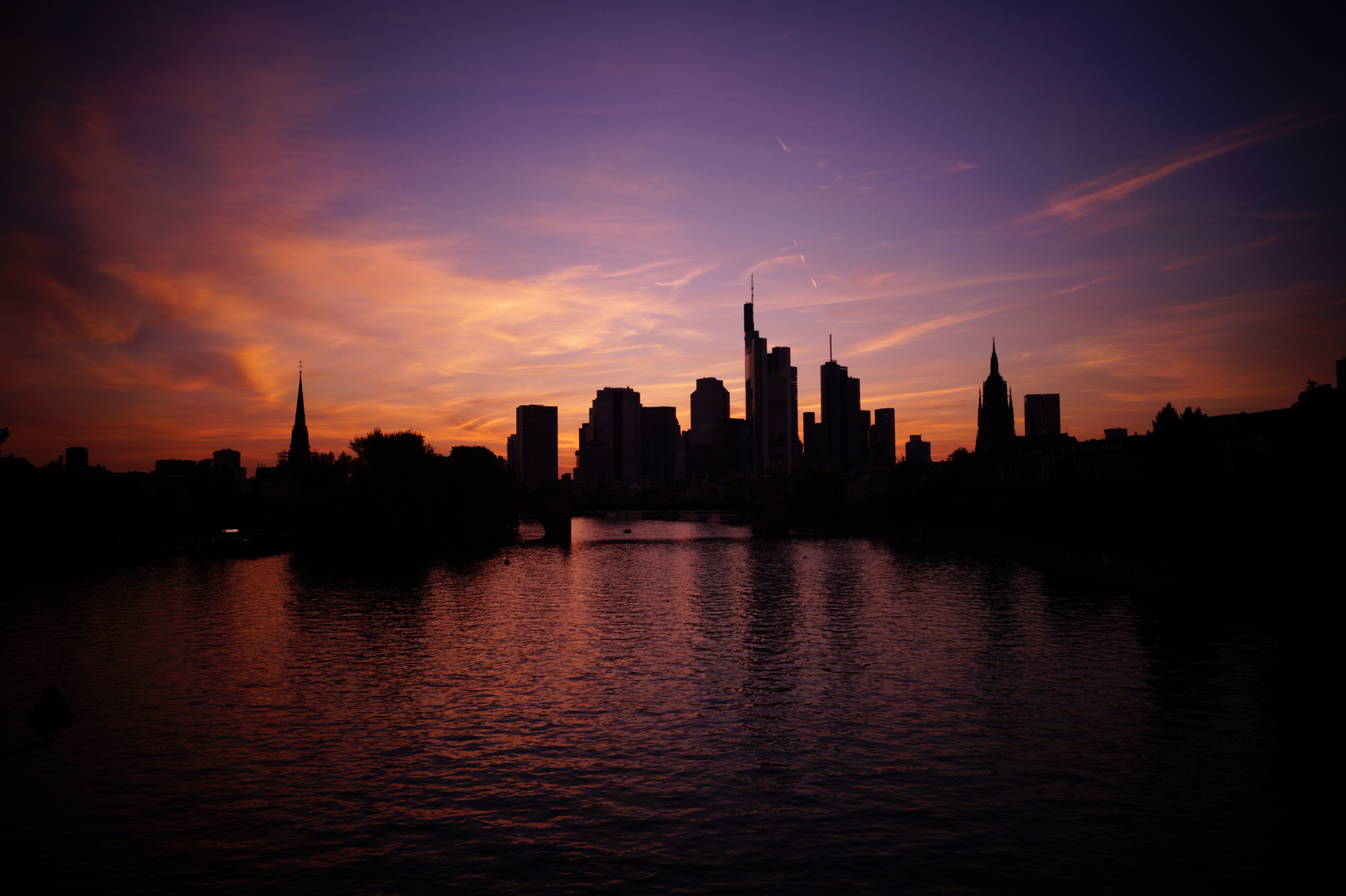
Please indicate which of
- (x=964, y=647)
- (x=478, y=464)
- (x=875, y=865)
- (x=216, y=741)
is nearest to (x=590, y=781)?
(x=875, y=865)

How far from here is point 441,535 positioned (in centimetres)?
13288

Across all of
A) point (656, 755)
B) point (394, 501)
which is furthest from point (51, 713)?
point (394, 501)

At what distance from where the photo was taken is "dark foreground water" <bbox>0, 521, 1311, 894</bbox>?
74.2 ft

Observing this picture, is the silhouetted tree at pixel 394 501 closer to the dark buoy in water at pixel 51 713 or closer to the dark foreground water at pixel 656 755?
the dark foreground water at pixel 656 755

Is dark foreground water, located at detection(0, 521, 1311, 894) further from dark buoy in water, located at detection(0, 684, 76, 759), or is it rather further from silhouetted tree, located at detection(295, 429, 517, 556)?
silhouetted tree, located at detection(295, 429, 517, 556)

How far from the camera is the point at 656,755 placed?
31812 mm

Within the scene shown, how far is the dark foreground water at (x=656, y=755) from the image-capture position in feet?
74.2

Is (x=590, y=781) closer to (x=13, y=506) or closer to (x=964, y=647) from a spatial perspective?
(x=964, y=647)

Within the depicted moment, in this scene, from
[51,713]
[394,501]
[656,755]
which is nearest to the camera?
[51,713]

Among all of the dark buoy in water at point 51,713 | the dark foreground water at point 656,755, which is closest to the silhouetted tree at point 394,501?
the dark foreground water at point 656,755

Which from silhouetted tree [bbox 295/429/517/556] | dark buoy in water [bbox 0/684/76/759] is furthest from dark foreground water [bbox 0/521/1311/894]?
silhouetted tree [bbox 295/429/517/556]

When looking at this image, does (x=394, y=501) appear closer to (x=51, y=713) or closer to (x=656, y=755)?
(x=656, y=755)

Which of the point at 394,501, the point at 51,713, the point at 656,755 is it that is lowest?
the point at 656,755

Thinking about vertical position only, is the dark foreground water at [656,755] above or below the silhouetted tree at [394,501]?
below
